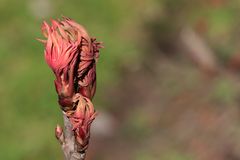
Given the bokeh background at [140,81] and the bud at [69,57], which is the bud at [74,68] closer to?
the bud at [69,57]

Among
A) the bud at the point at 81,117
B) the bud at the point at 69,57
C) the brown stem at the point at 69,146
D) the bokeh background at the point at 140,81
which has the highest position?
the bokeh background at the point at 140,81

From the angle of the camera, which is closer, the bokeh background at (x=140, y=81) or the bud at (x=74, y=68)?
the bud at (x=74, y=68)

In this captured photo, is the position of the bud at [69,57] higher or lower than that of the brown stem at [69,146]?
higher

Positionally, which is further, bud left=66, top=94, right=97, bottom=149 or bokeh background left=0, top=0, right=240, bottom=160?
bokeh background left=0, top=0, right=240, bottom=160

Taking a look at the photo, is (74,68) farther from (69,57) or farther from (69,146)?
(69,146)

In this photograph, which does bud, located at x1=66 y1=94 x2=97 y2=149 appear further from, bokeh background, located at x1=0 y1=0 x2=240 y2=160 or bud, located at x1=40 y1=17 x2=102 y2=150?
bokeh background, located at x1=0 y1=0 x2=240 y2=160

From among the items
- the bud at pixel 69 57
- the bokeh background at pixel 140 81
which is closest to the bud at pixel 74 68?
the bud at pixel 69 57

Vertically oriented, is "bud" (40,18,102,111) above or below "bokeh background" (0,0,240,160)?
below

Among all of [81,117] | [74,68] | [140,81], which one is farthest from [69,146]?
[140,81]

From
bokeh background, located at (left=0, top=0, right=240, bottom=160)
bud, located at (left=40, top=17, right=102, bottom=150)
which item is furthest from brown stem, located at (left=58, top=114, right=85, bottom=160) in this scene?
bokeh background, located at (left=0, top=0, right=240, bottom=160)
